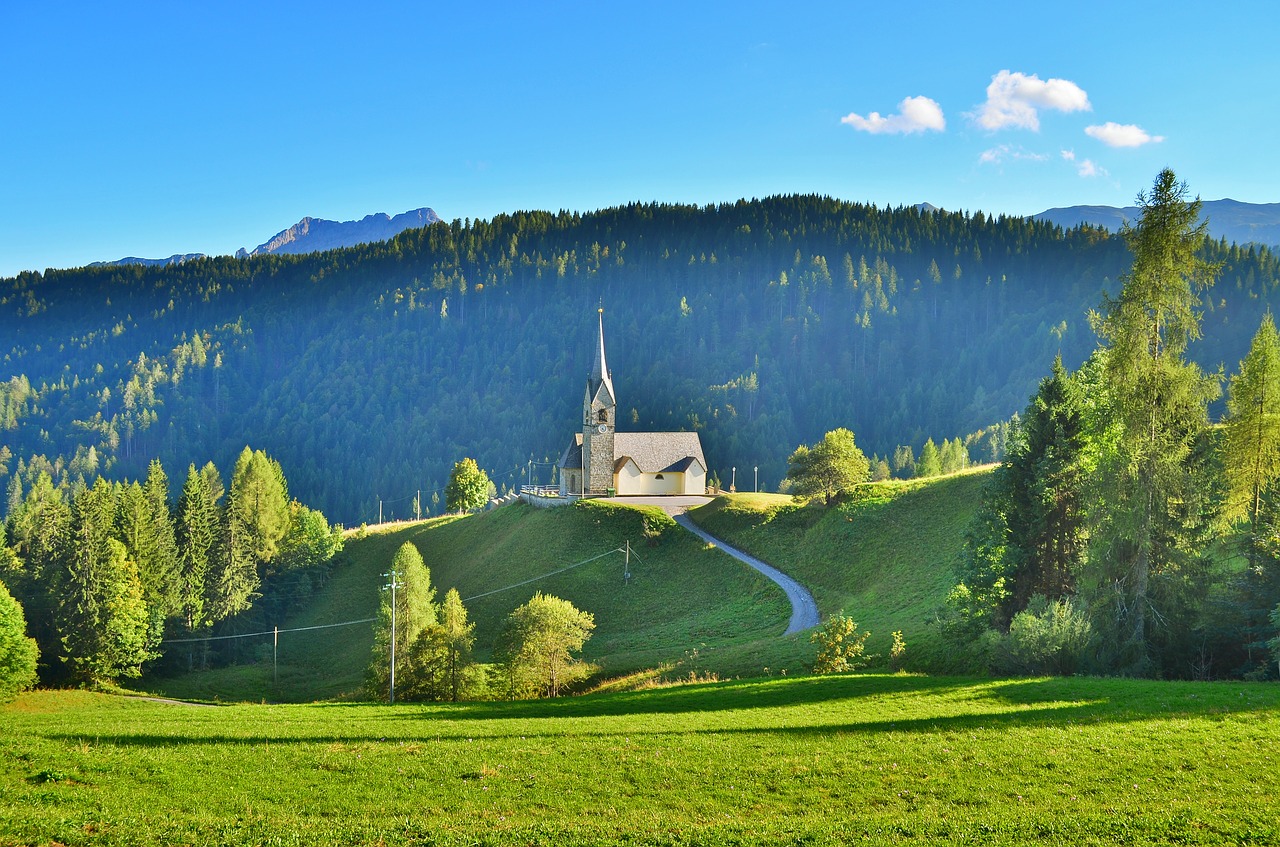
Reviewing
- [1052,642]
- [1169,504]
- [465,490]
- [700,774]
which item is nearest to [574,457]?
[465,490]

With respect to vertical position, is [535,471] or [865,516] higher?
[865,516]

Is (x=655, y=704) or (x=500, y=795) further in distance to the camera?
(x=655, y=704)

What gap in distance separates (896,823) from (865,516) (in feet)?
159

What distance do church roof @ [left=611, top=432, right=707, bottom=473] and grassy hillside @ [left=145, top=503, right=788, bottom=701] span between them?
1216 cm

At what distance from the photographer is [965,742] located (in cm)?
1969

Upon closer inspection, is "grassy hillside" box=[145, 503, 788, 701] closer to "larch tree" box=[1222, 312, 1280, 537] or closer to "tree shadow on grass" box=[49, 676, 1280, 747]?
"tree shadow on grass" box=[49, 676, 1280, 747]

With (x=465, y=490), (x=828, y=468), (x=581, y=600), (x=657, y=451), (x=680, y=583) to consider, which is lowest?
(x=581, y=600)

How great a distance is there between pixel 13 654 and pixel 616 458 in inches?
2019

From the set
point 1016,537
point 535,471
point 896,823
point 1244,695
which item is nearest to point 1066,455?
point 1016,537

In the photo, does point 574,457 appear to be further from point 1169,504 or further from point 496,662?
point 1169,504

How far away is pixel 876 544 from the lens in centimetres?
5675

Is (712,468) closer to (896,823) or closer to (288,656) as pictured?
(288,656)

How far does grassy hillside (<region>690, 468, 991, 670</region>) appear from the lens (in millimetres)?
43938

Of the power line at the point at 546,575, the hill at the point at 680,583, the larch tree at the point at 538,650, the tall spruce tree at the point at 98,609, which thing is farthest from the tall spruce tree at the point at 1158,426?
the tall spruce tree at the point at 98,609
